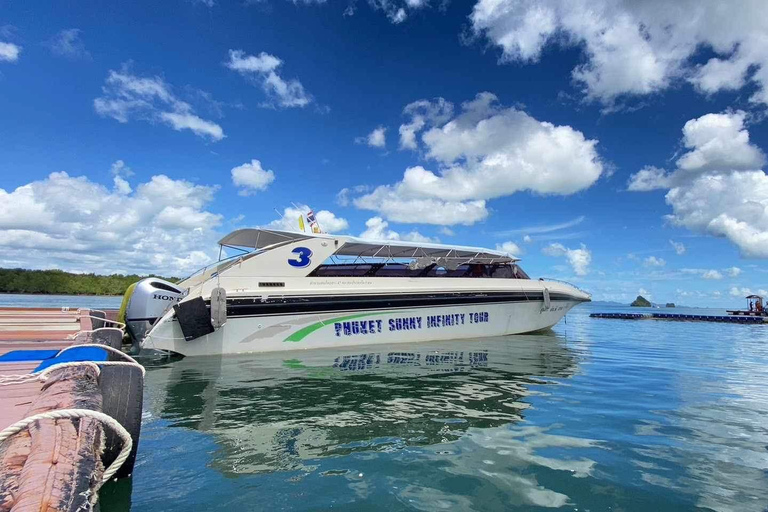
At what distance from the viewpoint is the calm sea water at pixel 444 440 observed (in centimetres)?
347

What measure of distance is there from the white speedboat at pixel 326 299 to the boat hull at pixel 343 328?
0.03 metres

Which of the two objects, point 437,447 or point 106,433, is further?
→ point 437,447

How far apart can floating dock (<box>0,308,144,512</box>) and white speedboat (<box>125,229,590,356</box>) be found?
17.9ft

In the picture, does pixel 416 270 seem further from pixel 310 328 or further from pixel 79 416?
pixel 79 416

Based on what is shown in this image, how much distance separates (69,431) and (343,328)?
983cm

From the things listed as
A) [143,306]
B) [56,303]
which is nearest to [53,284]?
[56,303]

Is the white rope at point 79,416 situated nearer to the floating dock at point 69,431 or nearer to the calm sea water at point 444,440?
the floating dock at point 69,431

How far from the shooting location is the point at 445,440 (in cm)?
471

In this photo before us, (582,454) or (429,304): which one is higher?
(429,304)

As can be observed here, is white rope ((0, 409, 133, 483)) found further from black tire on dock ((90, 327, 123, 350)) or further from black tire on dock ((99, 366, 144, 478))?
black tire on dock ((90, 327, 123, 350))

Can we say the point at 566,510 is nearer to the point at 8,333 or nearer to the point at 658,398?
the point at 658,398

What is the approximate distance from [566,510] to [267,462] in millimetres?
2655

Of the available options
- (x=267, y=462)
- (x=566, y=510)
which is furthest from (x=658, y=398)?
(x=267, y=462)

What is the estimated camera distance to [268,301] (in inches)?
442
